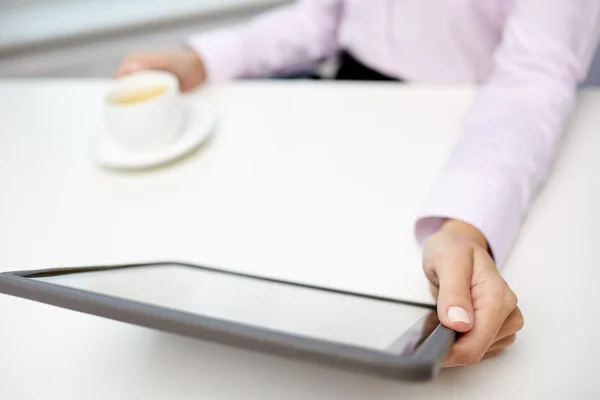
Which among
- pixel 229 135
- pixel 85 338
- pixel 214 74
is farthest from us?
pixel 214 74

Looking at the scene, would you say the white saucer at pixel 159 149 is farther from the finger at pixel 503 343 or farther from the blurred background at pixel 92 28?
the blurred background at pixel 92 28

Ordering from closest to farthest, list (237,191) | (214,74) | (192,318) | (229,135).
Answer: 1. (192,318)
2. (237,191)
3. (229,135)
4. (214,74)

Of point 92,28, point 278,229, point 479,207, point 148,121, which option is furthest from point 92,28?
point 479,207

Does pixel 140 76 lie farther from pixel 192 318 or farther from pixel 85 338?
pixel 192 318

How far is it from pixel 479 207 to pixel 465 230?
0.07ft

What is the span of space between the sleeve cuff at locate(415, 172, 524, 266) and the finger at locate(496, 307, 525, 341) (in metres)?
0.07

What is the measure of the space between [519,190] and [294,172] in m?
0.21

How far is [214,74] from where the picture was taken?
0.84 meters

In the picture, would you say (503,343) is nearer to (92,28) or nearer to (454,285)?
(454,285)

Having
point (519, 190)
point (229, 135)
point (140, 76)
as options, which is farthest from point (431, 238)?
point (140, 76)

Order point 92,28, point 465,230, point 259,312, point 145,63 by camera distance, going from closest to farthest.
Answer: point 259,312, point 465,230, point 145,63, point 92,28

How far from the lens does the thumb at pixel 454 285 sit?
1.11ft

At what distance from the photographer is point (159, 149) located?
657 mm

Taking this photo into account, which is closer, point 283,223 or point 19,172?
point 283,223
